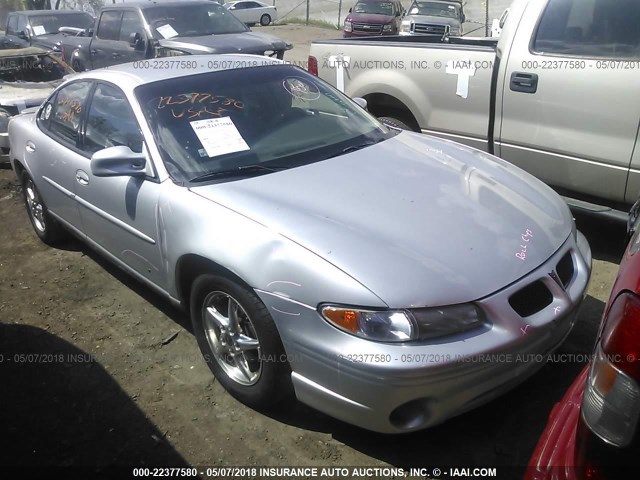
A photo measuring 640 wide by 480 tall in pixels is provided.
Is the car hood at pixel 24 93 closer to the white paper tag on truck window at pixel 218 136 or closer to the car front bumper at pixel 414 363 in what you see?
the white paper tag on truck window at pixel 218 136

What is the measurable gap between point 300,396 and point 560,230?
1.48 meters

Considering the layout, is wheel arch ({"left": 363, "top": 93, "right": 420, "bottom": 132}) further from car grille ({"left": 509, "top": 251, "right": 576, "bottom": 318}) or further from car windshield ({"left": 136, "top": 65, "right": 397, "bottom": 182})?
car grille ({"left": 509, "top": 251, "right": 576, "bottom": 318})

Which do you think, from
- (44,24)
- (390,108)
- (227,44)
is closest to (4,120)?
(227,44)

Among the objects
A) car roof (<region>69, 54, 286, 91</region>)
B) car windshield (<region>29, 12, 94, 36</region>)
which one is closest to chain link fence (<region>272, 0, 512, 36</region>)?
car windshield (<region>29, 12, 94, 36</region>)

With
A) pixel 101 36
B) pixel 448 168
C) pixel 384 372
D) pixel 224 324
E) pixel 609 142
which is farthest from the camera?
pixel 101 36

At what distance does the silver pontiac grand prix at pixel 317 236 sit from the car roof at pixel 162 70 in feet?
0.06

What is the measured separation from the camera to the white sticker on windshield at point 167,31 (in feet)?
32.3

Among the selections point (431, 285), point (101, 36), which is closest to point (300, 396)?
point (431, 285)

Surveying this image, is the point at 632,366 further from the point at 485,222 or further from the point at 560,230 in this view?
the point at 560,230

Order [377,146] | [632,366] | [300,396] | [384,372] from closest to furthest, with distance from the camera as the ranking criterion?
[632,366], [384,372], [300,396], [377,146]

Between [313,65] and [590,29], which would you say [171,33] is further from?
[590,29]

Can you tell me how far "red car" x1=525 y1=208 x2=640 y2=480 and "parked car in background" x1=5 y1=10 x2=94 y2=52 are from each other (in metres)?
14.9

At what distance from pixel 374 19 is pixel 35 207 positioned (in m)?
17.5

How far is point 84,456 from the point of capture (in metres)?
2.71
